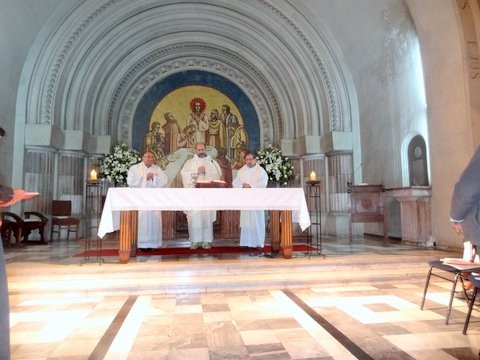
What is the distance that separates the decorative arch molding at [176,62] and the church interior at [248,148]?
5 centimetres

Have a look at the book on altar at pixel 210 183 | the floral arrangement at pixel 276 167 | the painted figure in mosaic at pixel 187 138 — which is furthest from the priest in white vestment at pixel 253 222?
the painted figure in mosaic at pixel 187 138

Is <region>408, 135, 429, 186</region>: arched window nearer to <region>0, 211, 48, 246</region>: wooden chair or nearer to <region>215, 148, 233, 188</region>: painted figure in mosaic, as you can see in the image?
<region>215, 148, 233, 188</region>: painted figure in mosaic

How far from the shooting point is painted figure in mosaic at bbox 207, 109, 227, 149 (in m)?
11.7

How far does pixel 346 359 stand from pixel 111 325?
6.78 ft

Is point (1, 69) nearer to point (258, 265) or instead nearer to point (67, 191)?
point (67, 191)

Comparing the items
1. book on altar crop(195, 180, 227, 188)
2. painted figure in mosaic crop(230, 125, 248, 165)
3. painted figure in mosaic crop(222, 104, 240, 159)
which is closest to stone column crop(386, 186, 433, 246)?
book on altar crop(195, 180, 227, 188)

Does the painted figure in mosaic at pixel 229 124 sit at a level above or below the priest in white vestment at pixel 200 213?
above

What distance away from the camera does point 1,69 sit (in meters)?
7.83

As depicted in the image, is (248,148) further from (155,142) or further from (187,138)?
(155,142)

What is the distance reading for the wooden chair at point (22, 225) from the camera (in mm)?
7492

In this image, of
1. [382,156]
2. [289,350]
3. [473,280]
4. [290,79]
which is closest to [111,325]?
[289,350]

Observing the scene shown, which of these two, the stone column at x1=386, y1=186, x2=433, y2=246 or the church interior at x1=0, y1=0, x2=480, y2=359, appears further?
the stone column at x1=386, y1=186, x2=433, y2=246

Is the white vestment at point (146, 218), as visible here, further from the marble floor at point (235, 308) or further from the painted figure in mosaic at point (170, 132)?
the painted figure in mosaic at point (170, 132)

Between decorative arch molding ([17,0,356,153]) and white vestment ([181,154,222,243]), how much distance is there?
4.18 meters
